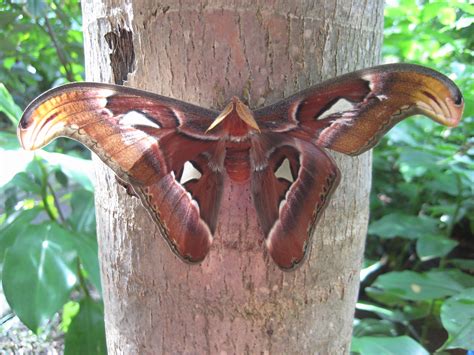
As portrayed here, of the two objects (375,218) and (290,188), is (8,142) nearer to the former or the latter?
(290,188)

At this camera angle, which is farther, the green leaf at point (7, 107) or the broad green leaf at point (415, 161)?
the broad green leaf at point (415, 161)

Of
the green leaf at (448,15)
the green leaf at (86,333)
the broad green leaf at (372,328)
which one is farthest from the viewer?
the broad green leaf at (372,328)

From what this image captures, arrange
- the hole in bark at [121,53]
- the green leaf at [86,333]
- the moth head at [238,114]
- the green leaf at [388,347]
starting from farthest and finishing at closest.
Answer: the green leaf at [86,333]
the green leaf at [388,347]
the hole in bark at [121,53]
the moth head at [238,114]

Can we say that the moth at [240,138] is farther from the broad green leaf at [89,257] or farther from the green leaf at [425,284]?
the green leaf at [425,284]

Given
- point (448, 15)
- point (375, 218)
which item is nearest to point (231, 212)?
point (448, 15)

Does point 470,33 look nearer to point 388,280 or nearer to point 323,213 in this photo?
point 388,280

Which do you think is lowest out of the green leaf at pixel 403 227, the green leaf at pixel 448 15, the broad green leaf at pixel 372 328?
the broad green leaf at pixel 372 328

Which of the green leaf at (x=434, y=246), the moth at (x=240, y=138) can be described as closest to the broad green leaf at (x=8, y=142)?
the moth at (x=240, y=138)
